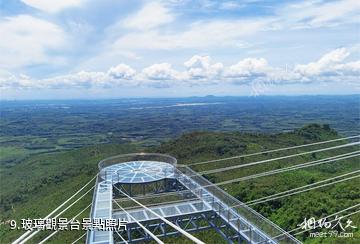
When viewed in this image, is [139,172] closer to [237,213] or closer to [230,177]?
[237,213]

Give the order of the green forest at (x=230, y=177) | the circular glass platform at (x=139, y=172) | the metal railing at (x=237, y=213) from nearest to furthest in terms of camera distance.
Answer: the metal railing at (x=237, y=213), the circular glass platform at (x=139, y=172), the green forest at (x=230, y=177)

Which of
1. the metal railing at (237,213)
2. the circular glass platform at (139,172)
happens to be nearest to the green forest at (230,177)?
the circular glass platform at (139,172)

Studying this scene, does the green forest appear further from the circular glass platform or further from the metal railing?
the metal railing

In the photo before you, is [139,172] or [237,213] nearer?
[237,213]

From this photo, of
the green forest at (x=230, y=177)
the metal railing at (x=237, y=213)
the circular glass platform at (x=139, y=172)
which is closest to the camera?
the metal railing at (x=237, y=213)

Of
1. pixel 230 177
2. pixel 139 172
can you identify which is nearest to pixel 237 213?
pixel 139 172

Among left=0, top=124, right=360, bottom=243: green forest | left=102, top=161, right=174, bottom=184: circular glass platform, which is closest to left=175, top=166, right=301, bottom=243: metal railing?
left=102, top=161, right=174, bottom=184: circular glass platform

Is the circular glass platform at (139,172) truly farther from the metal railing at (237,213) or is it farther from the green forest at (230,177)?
the green forest at (230,177)

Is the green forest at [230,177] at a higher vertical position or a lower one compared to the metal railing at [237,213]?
lower

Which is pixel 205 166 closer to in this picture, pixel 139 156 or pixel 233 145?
pixel 233 145
